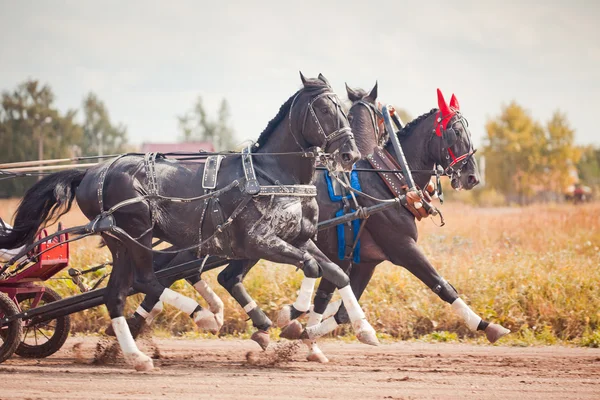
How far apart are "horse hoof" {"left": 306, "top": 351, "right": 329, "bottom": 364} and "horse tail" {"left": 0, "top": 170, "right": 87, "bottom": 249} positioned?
9.04ft

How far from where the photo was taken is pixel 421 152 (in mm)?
7324

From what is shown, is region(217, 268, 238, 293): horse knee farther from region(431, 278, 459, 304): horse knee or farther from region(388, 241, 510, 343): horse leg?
region(431, 278, 459, 304): horse knee

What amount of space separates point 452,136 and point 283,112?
1.80 m

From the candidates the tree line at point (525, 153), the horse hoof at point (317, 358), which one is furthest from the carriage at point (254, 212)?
the tree line at point (525, 153)

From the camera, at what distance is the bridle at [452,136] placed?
7.04 metres

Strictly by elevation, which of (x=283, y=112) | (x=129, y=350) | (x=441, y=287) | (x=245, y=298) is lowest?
(x=129, y=350)

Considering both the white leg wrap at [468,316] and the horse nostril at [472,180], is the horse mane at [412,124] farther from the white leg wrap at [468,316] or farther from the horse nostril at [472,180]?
Result: the white leg wrap at [468,316]

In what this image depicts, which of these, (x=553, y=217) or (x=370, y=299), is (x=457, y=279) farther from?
(x=553, y=217)

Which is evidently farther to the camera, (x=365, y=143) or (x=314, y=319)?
(x=365, y=143)

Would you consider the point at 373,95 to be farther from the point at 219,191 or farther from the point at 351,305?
the point at 351,305

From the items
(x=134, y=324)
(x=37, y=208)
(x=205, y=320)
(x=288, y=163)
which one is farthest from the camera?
(x=134, y=324)

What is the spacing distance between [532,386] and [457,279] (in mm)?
3904

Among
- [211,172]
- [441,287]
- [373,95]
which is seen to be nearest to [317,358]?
[441,287]

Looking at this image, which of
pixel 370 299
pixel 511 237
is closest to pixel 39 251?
pixel 370 299
